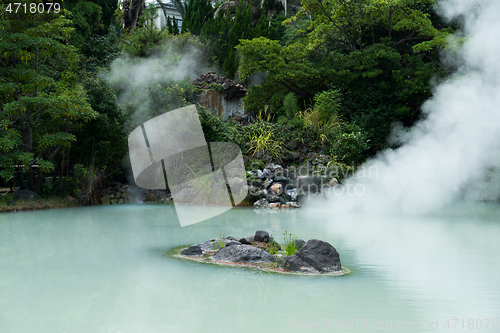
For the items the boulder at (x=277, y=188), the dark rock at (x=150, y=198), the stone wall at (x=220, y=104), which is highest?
the stone wall at (x=220, y=104)

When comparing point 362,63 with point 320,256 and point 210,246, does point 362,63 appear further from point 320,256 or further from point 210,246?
point 320,256

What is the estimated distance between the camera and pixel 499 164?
33.2 ft

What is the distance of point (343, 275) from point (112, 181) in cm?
998

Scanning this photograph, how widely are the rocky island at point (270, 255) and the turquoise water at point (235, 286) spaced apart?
213 mm

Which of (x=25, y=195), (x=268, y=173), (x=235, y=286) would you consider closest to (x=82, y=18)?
(x=25, y=195)

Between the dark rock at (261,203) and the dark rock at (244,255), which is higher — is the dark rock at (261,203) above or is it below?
below

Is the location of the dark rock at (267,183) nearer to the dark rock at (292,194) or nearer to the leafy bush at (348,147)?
the dark rock at (292,194)

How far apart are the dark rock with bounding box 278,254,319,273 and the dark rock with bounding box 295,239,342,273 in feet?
0.12

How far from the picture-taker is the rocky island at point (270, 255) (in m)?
4.07

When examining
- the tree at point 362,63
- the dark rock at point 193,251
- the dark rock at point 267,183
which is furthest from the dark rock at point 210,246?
the tree at point 362,63

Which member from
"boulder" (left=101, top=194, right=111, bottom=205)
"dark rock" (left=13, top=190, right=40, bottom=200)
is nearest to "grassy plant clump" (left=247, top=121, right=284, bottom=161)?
"boulder" (left=101, top=194, right=111, bottom=205)

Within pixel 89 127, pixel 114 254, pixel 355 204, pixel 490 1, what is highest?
pixel 490 1

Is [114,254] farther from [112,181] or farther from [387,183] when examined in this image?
[112,181]

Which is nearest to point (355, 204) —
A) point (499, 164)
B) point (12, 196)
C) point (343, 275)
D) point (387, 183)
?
point (387, 183)
